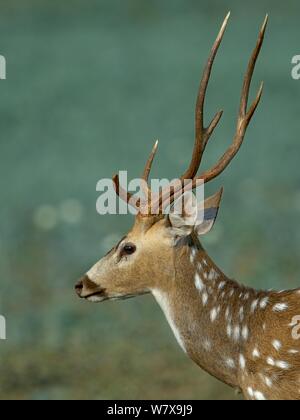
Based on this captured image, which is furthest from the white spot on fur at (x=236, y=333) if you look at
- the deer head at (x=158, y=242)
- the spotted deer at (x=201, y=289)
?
the deer head at (x=158, y=242)

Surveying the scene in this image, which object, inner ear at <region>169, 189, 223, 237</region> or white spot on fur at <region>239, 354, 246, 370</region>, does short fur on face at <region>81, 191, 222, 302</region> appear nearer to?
inner ear at <region>169, 189, 223, 237</region>

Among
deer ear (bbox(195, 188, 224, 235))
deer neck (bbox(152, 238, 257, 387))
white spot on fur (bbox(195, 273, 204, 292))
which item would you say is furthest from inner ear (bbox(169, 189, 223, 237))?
white spot on fur (bbox(195, 273, 204, 292))

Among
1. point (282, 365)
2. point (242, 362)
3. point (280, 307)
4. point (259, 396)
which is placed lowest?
point (259, 396)

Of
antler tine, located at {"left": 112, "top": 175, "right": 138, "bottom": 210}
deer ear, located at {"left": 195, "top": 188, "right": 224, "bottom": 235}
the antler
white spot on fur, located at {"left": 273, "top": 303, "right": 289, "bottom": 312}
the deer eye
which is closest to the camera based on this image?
white spot on fur, located at {"left": 273, "top": 303, "right": 289, "bottom": 312}

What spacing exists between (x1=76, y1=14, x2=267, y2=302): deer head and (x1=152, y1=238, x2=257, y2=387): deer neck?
0.19 feet

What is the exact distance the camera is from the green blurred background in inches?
477

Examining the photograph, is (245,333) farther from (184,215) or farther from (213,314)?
(184,215)

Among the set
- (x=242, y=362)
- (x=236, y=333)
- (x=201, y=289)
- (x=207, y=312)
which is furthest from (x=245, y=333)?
(x=201, y=289)

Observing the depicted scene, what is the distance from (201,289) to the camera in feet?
23.8

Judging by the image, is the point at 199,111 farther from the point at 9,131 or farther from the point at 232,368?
the point at 9,131

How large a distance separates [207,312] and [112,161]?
1106 centimetres

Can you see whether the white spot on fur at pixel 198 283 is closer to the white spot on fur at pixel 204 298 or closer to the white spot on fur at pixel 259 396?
the white spot on fur at pixel 204 298

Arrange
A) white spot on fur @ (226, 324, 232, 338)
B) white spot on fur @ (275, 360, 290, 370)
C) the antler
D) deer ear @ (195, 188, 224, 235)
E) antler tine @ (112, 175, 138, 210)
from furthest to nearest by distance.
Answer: antler tine @ (112, 175, 138, 210) → deer ear @ (195, 188, 224, 235) → the antler → white spot on fur @ (226, 324, 232, 338) → white spot on fur @ (275, 360, 290, 370)
